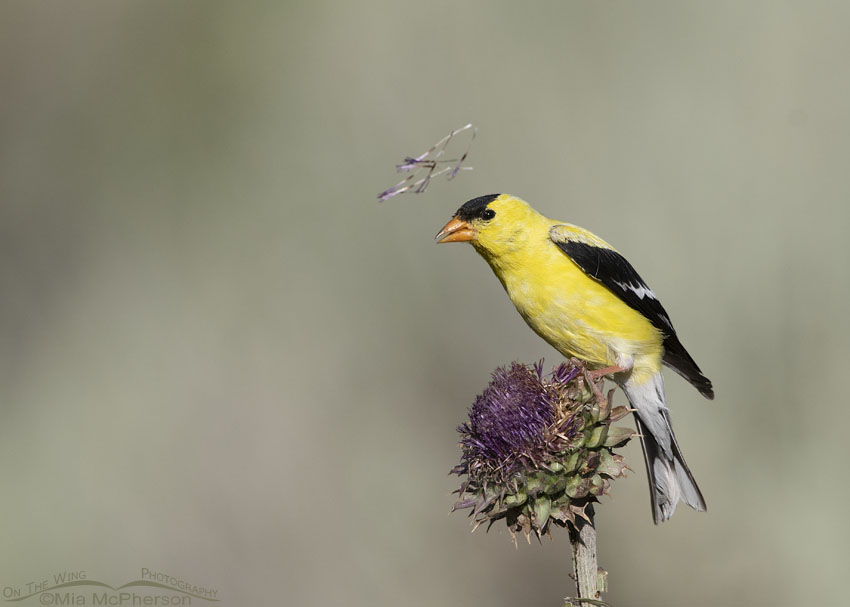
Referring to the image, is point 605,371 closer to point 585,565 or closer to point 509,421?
point 509,421

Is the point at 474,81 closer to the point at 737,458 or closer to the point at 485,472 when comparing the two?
the point at 737,458

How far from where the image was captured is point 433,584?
218 inches

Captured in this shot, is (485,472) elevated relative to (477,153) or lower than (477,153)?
lower

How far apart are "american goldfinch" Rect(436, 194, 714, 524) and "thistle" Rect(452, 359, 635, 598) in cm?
41

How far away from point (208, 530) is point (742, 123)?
529cm

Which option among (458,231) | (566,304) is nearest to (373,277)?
(458,231)

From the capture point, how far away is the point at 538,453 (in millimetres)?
2775

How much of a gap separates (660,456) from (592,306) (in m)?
0.85

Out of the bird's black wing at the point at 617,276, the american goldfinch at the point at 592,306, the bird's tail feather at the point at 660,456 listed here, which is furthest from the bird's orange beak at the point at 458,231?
the bird's tail feather at the point at 660,456

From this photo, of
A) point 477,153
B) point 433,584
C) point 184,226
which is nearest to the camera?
point 433,584

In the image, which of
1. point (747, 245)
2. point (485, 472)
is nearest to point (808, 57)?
point (747, 245)

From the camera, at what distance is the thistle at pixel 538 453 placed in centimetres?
271

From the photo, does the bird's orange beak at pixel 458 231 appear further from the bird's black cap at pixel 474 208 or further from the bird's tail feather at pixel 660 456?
the bird's tail feather at pixel 660 456

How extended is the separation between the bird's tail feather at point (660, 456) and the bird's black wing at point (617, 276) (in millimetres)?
216
